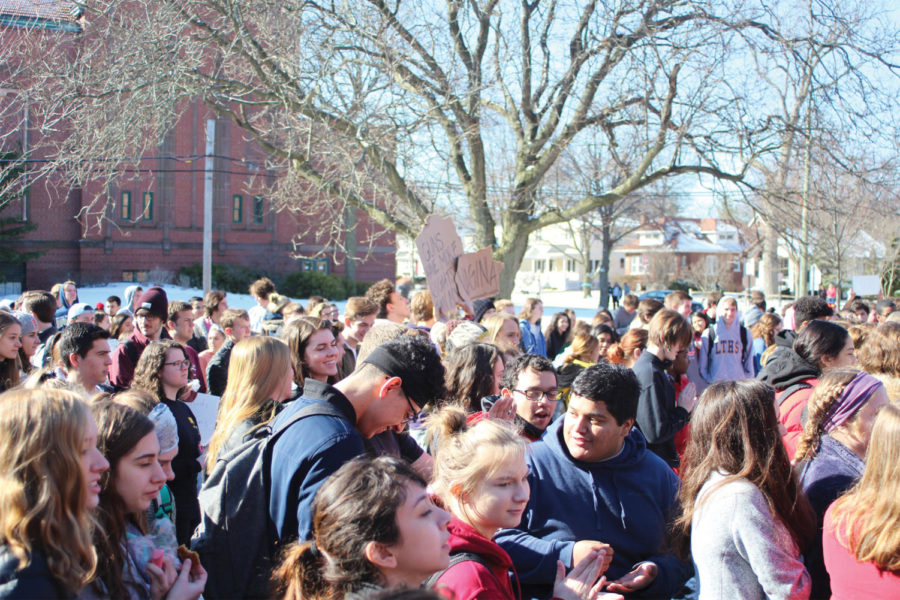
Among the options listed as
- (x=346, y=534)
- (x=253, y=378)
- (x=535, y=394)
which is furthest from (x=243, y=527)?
(x=535, y=394)

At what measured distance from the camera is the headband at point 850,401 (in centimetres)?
327

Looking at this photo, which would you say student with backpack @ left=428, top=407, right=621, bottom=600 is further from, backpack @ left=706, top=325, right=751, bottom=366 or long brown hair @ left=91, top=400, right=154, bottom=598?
backpack @ left=706, top=325, right=751, bottom=366

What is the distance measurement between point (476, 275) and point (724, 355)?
2.85m

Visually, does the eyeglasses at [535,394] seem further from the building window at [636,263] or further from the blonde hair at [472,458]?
the building window at [636,263]

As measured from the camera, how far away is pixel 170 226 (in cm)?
3616

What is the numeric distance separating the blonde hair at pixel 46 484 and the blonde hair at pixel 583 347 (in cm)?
499

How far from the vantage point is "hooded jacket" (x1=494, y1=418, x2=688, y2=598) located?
10.7ft

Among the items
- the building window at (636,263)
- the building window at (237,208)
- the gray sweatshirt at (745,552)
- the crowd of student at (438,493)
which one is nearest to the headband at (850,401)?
the crowd of student at (438,493)

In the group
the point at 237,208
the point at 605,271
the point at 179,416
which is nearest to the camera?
the point at 179,416

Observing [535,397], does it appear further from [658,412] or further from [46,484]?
[46,484]

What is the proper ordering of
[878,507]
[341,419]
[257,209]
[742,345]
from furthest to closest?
[257,209]
[742,345]
[341,419]
[878,507]

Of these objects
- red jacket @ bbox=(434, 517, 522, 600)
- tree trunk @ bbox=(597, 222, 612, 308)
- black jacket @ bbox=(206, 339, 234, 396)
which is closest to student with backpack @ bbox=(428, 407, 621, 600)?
red jacket @ bbox=(434, 517, 522, 600)

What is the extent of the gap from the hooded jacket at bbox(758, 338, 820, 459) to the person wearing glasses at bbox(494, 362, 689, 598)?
4.02 ft

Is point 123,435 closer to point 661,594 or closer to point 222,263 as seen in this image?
point 661,594
